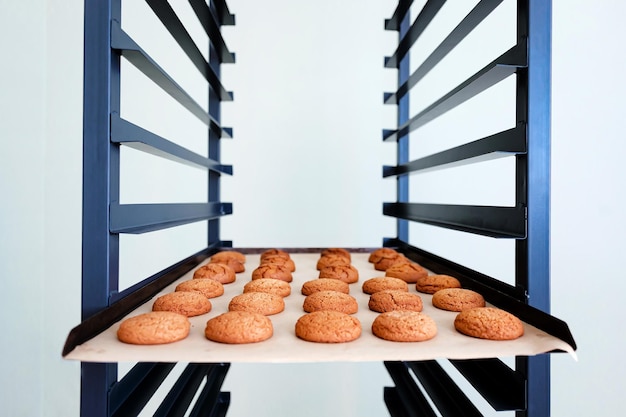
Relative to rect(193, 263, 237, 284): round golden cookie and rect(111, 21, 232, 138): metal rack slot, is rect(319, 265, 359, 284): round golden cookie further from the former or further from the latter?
rect(111, 21, 232, 138): metal rack slot

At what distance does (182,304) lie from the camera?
139 cm

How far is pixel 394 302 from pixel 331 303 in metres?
0.21

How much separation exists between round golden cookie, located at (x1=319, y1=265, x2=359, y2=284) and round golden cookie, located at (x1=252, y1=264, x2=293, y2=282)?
0.51 ft

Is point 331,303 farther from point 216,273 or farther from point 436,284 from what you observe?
point 216,273

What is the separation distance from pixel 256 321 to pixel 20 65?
108 inches

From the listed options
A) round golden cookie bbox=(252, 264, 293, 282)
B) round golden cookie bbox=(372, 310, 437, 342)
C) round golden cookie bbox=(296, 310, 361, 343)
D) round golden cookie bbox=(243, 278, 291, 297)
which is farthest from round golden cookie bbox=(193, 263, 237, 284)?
round golden cookie bbox=(372, 310, 437, 342)

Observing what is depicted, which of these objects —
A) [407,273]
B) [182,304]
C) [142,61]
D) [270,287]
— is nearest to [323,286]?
[270,287]

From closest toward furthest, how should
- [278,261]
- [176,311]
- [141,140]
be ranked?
[141,140] → [176,311] → [278,261]

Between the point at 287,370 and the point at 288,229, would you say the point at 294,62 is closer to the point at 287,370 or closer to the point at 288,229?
the point at 288,229

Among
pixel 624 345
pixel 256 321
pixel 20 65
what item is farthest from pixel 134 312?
pixel 624 345

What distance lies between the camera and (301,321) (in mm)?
1238

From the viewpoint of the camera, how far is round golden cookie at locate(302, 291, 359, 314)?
4.73 feet

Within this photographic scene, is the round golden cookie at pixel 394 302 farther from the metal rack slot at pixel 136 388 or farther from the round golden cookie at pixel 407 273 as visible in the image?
the metal rack slot at pixel 136 388

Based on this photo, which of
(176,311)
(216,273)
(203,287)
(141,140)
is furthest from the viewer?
(216,273)
